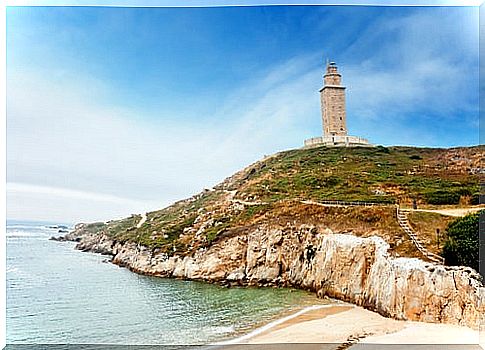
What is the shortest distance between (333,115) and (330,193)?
1.06 meters

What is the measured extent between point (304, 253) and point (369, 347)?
2.23 metres

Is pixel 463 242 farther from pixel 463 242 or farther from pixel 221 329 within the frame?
pixel 221 329

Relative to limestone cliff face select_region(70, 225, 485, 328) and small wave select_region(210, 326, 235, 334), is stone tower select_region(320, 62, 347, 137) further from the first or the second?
small wave select_region(210, 326, 235, 334)

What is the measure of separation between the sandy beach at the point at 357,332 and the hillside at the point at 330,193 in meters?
0.91

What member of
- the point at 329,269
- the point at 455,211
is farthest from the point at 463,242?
the point at 329,269

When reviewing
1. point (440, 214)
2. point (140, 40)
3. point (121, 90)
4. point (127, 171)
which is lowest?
point (440, 214)

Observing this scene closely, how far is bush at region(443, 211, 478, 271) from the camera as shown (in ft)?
18.4

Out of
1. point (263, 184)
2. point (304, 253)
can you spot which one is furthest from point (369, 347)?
point (263, 184)

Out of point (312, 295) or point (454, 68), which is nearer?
point (454, 68)

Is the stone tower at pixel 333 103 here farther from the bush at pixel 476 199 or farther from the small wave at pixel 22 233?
the small wave at pixel 22 233

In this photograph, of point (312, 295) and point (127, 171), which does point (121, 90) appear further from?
point (312, 295)

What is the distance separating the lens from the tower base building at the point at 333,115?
6270 mm

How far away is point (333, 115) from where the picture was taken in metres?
6.43

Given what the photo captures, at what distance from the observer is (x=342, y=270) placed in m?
6.65
